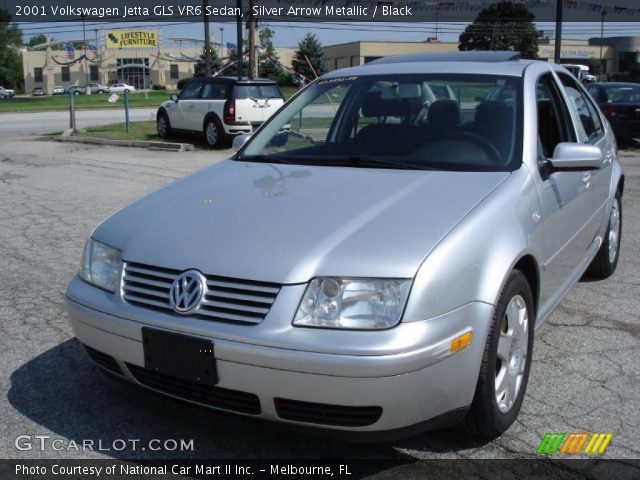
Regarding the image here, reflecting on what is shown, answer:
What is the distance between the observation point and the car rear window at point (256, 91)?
52.6 ft

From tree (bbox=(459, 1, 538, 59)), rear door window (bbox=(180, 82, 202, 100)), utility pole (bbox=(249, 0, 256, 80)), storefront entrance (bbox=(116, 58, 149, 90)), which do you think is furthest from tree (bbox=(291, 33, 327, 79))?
storefront entrance (bbox=(116, 58, 149, 90))

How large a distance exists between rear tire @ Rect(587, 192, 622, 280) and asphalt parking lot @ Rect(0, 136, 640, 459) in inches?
3.7

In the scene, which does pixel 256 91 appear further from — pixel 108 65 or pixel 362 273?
pixel 108 65

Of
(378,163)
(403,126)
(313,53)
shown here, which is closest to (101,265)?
(378,163)

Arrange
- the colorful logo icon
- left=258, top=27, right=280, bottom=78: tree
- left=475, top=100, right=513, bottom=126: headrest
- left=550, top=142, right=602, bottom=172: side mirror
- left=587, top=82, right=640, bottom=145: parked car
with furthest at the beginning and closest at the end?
left=258, top=27, right=280, bottom=78: tree
left=587, top=82, right=640, bottom=145: parked car
left=475, top=100, right=513, bottom=126: headrest
left=550, top=142, right=602, bottom=172: side mirror
the colorful logo icon

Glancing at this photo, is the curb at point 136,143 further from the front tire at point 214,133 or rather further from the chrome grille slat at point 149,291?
the chrome grille slat at point 149,291

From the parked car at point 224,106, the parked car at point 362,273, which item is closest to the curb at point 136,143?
the parked car at point 224,106

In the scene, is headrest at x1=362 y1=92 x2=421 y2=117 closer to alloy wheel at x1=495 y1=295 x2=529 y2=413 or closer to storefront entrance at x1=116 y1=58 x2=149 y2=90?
alloy wheel at x1=495 y1=295 x2=529 y2=413

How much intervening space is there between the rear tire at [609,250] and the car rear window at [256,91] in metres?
11.5

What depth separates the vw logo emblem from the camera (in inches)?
108

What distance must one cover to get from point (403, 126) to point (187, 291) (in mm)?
1803

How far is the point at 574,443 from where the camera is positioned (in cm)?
310

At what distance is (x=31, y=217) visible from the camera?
8.05 metres

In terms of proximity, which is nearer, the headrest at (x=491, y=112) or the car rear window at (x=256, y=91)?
the headrest at (x=491, y=112)
